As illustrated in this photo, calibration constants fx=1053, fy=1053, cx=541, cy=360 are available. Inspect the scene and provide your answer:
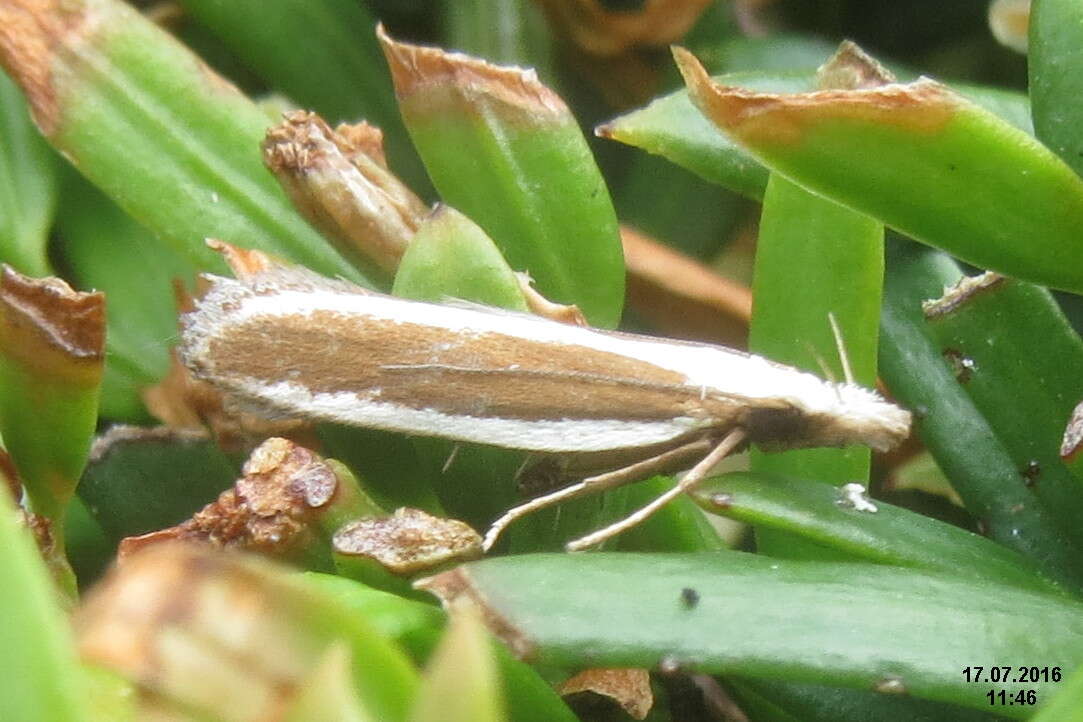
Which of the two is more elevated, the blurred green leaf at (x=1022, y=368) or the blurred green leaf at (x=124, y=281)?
the blurred green leaf at (x=1022, y=368)

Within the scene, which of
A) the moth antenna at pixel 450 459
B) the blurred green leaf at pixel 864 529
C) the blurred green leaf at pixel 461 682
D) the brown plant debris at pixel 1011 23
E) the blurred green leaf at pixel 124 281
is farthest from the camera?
the brown plant debris at pixel 1011 23

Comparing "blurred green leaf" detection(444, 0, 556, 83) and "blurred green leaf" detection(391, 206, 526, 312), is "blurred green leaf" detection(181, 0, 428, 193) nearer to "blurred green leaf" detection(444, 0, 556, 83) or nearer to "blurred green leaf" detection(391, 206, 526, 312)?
"blurred green leaf" detection(444, 0, 556, 83)

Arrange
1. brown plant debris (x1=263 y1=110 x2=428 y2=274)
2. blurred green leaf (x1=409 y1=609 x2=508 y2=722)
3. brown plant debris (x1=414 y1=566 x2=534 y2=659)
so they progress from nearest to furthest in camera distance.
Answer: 1. blurred green leaf (x1=409 y1=609 x2=508 y2=722)
2. brown plant debris (x1=414 y1=566 x2=534 y2=659)
3. brown plant debris (x1=263 y1=110 x2=428 y2=274)

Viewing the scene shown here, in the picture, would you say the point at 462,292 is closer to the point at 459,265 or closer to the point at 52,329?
the point at 459,265

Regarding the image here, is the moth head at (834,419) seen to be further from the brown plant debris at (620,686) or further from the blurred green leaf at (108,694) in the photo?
the blurred green leaf at (108,694)

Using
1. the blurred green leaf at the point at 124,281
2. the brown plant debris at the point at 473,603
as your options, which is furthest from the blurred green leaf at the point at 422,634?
the blurred green leaf at the point at 124,281

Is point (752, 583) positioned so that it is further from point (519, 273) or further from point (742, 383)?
point (519, 273)

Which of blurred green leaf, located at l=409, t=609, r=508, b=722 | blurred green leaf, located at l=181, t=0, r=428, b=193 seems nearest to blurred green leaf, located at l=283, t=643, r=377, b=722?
blurred green leaf, located at l=409, t=609, r=508, b=722
